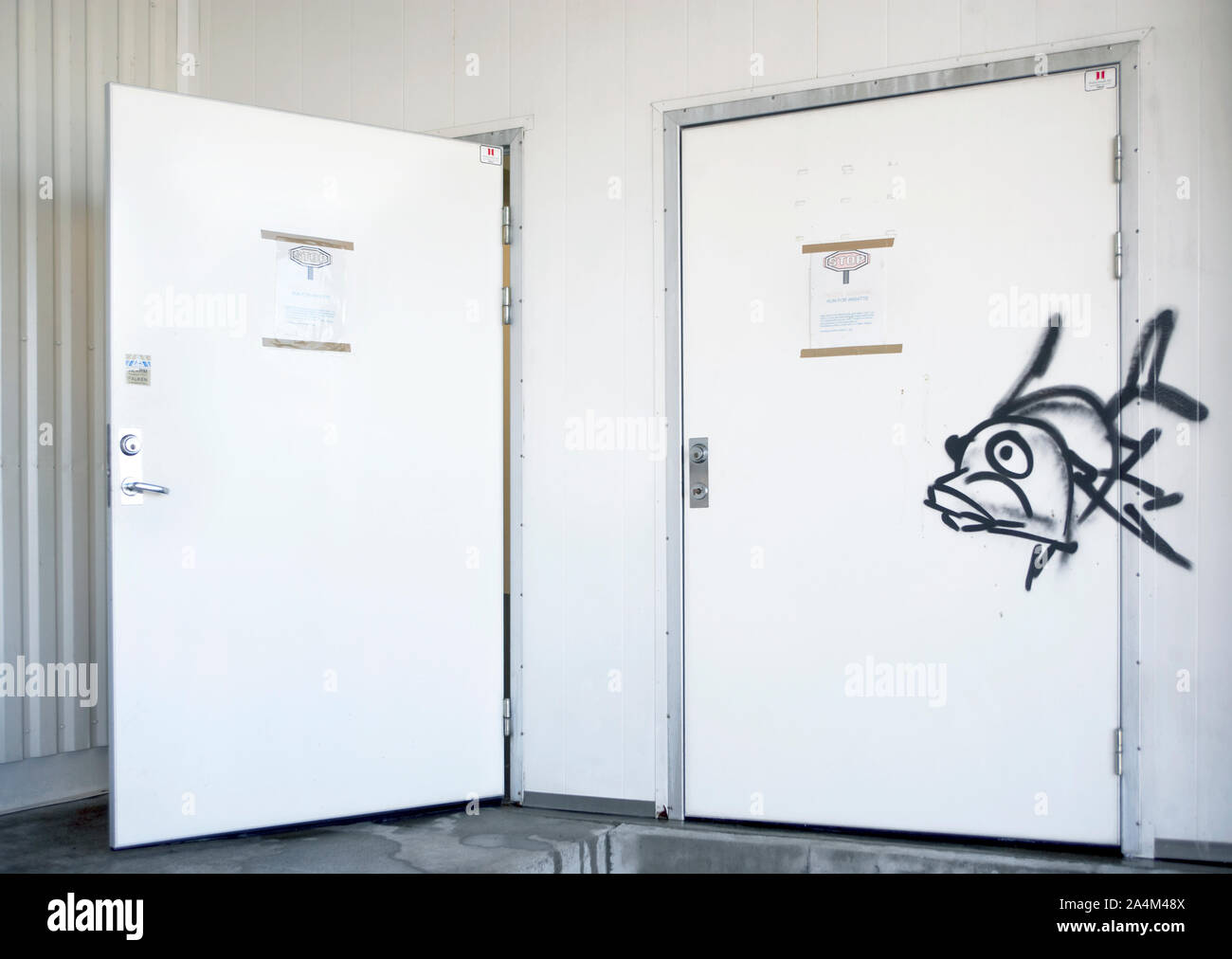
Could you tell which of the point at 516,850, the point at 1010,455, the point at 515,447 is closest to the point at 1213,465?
the point at 1010,455

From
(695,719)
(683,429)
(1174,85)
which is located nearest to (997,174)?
(1174,85)

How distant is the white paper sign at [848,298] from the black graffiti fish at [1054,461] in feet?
1.40

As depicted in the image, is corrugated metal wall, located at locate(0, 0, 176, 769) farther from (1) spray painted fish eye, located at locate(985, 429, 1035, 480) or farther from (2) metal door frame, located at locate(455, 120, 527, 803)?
(1) spray painted fish eye, located at locate(985, 429, 1035, 480)

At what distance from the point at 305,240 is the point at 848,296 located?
5.46ft

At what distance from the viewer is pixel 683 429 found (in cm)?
335

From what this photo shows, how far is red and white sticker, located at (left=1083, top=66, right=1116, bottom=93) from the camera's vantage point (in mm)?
2904

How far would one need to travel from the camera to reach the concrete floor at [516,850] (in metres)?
2.83

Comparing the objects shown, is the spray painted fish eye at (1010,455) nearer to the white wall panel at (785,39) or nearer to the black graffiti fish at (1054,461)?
the black graffiti fish at (1054,461)

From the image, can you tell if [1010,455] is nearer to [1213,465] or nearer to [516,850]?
[1213,465]

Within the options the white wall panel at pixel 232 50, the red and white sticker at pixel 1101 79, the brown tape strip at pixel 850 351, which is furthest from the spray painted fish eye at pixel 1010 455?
the white wall panel at pixel 232 50

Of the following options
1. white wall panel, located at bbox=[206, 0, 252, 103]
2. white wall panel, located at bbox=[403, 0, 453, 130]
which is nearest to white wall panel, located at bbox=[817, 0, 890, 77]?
white wall panel, located at bbox=[403, 0, 453, 130]

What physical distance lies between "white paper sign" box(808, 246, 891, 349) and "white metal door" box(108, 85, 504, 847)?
107cm
